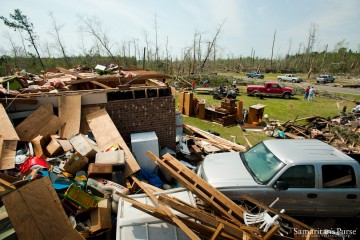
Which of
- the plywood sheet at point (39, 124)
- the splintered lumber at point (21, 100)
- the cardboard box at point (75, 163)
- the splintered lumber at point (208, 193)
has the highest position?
the splintered lumber at point (21, 100)

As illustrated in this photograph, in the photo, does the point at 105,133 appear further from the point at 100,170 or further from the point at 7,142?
the point at 7,142

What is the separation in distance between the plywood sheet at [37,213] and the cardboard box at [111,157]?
1.48 meters

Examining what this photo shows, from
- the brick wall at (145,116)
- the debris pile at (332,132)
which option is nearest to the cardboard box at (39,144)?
the brick wall at (145,116)

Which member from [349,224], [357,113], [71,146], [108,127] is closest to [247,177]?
[349,224]

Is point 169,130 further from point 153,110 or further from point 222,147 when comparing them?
point 222,147

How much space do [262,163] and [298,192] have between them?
2.93 ft

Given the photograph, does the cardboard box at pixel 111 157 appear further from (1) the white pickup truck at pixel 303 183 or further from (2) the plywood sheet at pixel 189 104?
(2) the plywood sheet at pixel 189 104

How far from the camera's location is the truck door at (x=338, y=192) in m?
4.19

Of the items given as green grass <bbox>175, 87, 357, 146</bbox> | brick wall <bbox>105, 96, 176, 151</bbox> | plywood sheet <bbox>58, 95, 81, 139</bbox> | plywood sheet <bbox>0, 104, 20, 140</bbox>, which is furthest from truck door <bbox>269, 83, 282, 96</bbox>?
plywood sheet <bbox>0, 104, 20, 140</bbox>

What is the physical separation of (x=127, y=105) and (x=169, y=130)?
1.68 m

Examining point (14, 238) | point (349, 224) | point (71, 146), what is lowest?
point (349, 224)

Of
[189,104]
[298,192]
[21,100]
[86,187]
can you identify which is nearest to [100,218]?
[86,187]

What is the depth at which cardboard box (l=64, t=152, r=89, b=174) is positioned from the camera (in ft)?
13.9

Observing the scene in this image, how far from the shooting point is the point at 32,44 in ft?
96.3
